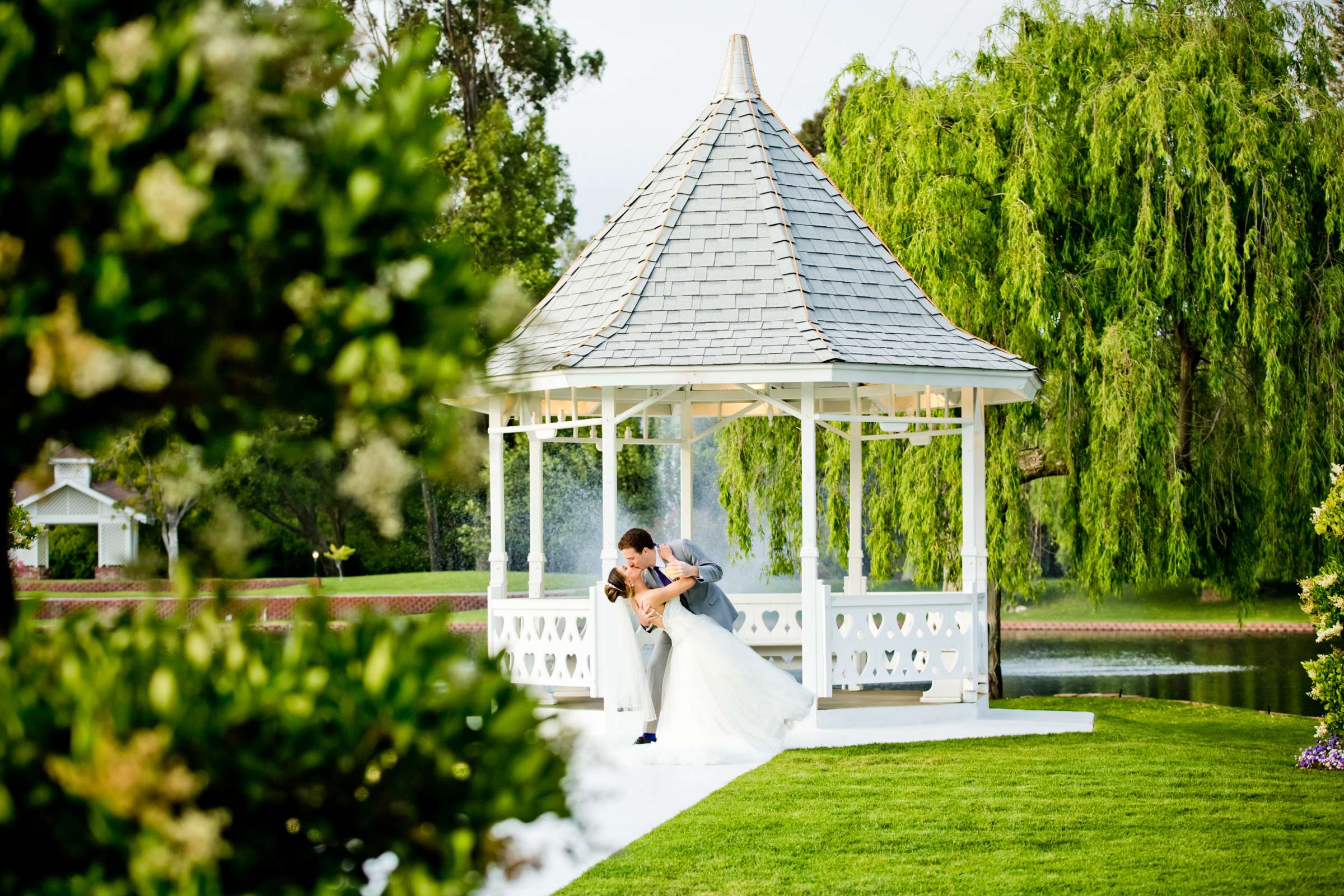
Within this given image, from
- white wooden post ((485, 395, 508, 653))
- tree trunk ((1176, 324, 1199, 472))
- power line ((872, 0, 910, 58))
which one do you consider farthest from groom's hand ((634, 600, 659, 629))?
power line ((872, 0, 910, 58))

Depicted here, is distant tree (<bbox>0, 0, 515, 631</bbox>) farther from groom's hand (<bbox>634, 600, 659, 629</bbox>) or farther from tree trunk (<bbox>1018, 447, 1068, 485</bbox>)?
tree trunk (<bbox>1018, 447, 1068, 485</bbox>)

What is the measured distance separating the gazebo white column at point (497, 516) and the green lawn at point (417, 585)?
2076 cm

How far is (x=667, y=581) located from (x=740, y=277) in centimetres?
271

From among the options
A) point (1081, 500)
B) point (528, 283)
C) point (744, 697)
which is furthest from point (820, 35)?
point (744, 697)

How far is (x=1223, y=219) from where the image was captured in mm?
13523

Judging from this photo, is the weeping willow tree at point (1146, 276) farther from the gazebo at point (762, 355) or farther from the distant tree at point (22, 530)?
the distant tree at point (22, 530)

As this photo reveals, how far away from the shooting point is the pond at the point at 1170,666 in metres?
20.5

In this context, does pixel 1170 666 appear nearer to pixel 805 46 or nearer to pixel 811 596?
pixel 811 596

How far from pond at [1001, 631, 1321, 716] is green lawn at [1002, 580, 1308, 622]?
185 cm

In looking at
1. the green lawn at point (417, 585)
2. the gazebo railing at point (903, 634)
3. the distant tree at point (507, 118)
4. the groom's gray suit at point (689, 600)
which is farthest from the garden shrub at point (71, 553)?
the gazebo railing at point (903, 634)

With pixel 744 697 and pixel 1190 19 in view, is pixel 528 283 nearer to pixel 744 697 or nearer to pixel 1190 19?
pixel 1190 19

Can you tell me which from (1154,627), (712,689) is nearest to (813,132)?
(1154,627)

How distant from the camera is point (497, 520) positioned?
12320mm

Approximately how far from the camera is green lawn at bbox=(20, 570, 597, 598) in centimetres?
3400
